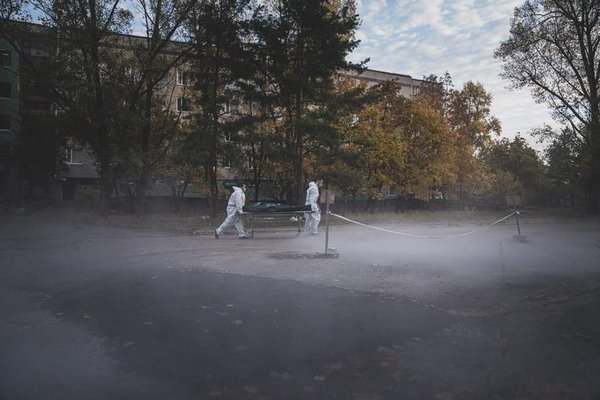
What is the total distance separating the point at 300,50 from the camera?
73.9 ft

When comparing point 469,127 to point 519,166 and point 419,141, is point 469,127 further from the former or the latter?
point 519,166

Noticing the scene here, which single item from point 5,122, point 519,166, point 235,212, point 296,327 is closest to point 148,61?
point 235,212

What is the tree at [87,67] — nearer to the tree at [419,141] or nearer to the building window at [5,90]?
the tree at [419,141]

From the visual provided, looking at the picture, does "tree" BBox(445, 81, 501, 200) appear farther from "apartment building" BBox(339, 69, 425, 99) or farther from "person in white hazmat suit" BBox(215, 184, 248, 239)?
"person in white hazmat suit" BBox(215, 184, 248, 239)

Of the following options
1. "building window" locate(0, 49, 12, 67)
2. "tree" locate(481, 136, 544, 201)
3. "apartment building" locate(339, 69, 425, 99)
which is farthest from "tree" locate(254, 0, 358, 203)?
"apartment building" locate(339, 69, 425, 99)

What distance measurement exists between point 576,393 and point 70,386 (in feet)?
13.7

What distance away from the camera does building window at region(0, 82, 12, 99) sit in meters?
43.5

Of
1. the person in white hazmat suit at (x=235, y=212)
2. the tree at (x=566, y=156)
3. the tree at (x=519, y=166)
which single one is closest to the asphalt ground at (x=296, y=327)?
the person in white hazmat suit at (x=235, y=212)

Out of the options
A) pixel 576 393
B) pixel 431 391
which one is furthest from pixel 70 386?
pixel 576 393

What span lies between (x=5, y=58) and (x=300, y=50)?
35.3 meters

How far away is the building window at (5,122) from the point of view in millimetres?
43000

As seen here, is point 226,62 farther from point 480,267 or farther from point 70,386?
point 70,386

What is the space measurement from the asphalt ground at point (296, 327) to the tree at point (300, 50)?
44.4 ft

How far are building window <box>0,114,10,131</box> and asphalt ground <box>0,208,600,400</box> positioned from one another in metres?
39.4
